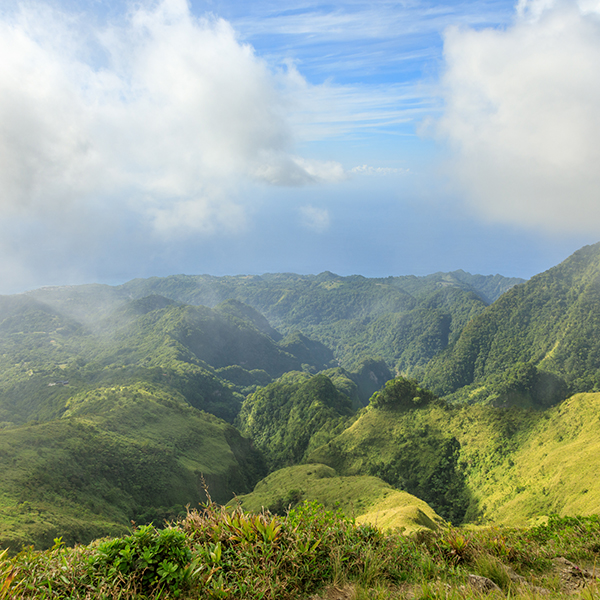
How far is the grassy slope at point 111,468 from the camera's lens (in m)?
39.2

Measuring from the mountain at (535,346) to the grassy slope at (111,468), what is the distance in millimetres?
94023

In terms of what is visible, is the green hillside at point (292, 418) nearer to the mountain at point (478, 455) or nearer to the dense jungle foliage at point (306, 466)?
the dense jungle foliage at point (306, 466)

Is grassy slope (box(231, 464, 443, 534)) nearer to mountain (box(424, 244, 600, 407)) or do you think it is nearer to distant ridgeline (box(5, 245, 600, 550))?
distant ridgeline (box(5, 245, 600, 550))

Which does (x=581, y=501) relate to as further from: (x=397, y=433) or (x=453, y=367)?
(x=453, y=367)

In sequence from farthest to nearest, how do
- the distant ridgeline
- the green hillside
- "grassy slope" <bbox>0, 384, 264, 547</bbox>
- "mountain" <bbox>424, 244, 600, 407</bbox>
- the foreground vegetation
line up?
1. "mountain" <bbox>424, 244, 600, 407</bbox>
2. the green hillside
3. the distant ridgeline
4. "grassy slope" <bbox>0, 384, 264, 547</bbox>
5. the foreground vegetation

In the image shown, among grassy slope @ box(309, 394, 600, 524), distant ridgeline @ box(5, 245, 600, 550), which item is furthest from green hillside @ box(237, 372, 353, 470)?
grassy slope @ box(309, 394, 600, 524)

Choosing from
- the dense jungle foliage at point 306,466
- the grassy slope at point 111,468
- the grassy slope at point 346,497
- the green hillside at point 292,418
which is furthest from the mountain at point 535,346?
the grassy slope at point 111,468

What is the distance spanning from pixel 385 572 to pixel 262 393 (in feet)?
427

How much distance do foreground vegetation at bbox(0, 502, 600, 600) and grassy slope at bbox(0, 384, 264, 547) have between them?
1357 inches

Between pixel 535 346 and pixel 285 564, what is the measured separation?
18719cm

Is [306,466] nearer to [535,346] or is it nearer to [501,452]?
[501,452]

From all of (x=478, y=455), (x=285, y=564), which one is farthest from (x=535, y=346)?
(x=285, y=564)

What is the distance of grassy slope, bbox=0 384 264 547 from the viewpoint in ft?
129

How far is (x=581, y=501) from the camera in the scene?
1244 inches
